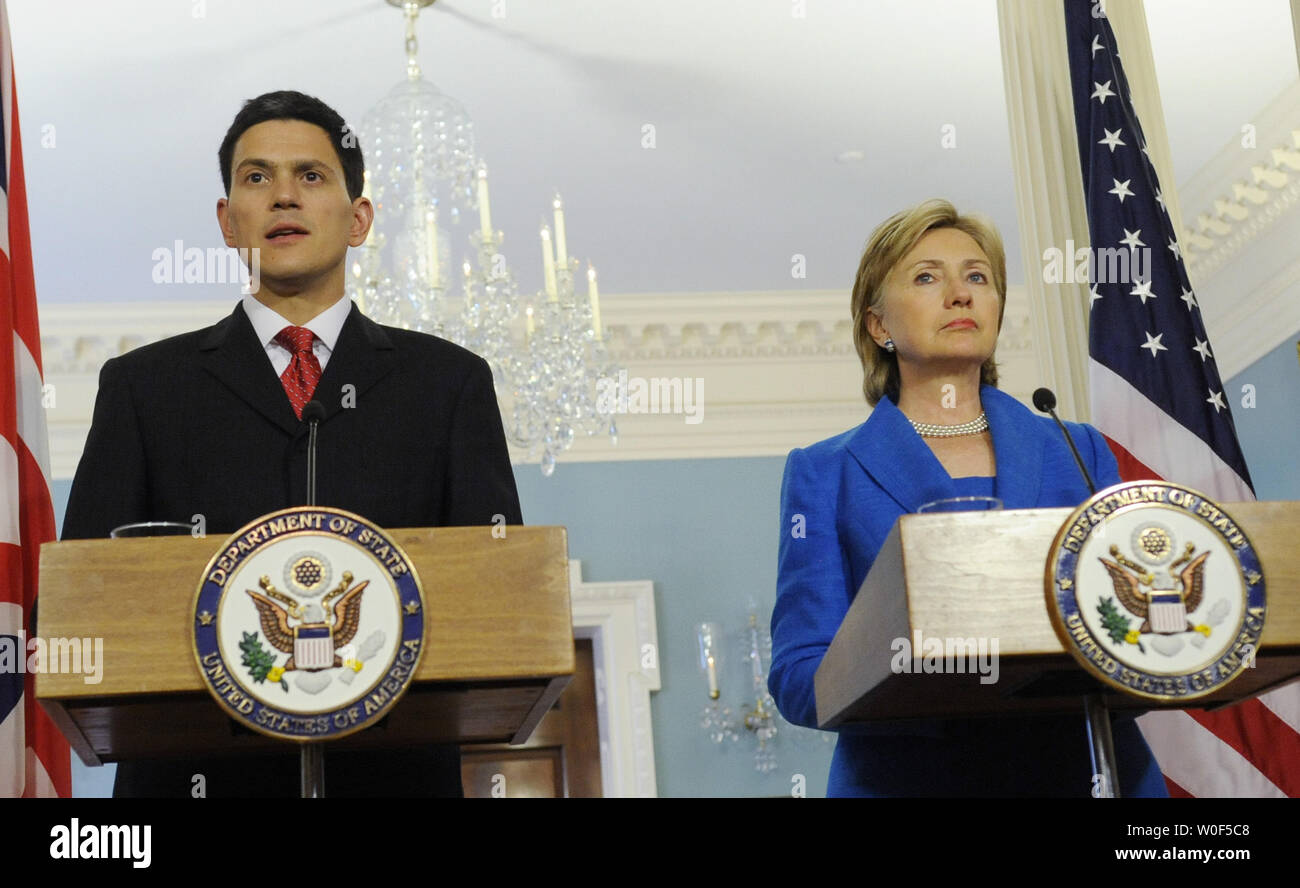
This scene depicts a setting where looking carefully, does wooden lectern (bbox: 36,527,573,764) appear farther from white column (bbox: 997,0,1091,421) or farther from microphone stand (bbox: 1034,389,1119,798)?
white column (bbox: 997,0,1091,421)

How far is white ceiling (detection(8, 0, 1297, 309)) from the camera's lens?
520cm

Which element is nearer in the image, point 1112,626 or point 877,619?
point 1112,626

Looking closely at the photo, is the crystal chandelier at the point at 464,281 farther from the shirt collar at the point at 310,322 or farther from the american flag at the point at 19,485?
the shirt collar at the point at 310,322

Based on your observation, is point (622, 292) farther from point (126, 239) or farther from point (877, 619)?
point (877, 619)

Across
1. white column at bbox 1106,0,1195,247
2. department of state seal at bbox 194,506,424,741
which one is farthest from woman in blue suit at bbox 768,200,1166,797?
white column at bbox 1106,0,1195,247

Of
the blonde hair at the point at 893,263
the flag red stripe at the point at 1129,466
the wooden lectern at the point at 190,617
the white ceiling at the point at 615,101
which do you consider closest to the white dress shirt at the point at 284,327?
the wooden lectern at the point at 190,617

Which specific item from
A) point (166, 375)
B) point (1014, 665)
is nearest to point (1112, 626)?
point (1014, 665)

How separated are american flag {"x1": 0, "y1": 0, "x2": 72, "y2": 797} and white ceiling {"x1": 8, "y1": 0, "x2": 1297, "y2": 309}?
249cm

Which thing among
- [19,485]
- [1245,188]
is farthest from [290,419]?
[1245,188]

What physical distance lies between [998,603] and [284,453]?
0.82 meters

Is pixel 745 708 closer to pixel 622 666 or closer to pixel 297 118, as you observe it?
pixel 622 666

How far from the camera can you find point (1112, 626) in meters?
1.33

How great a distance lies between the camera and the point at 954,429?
2045 mm

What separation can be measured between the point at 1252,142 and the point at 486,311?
306 cm
